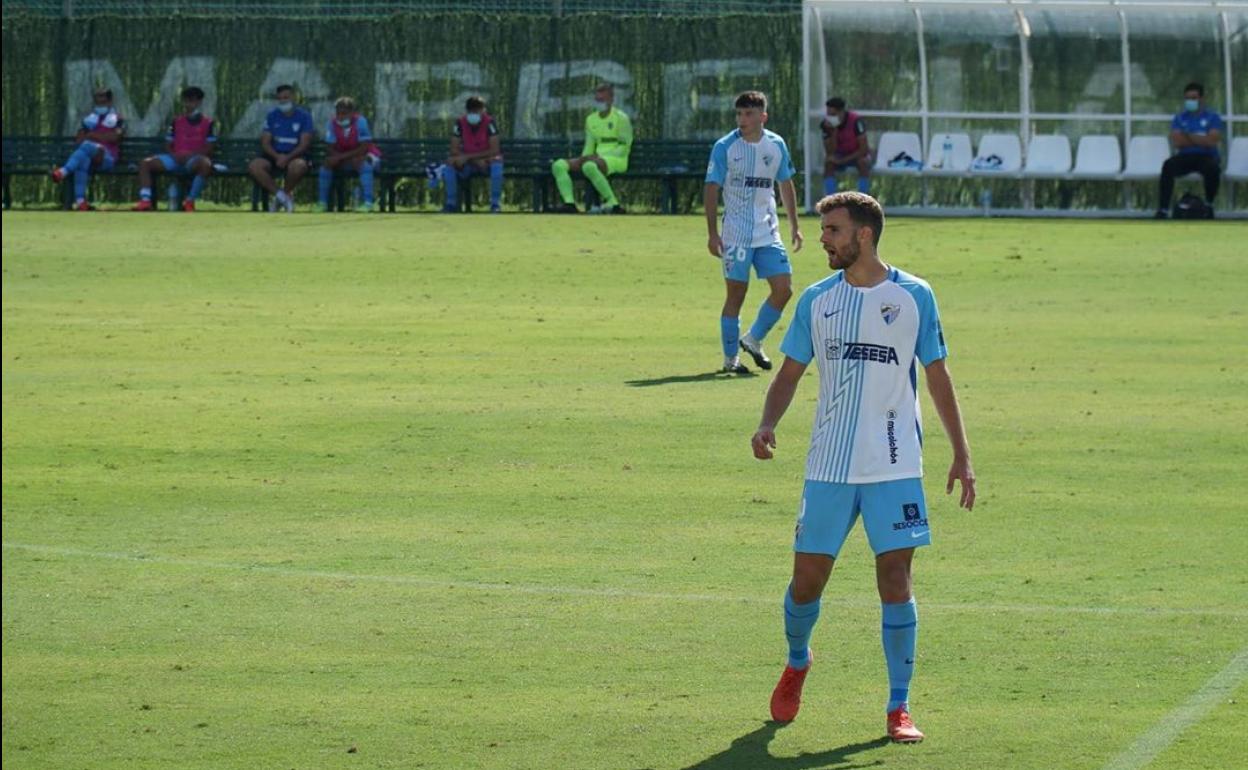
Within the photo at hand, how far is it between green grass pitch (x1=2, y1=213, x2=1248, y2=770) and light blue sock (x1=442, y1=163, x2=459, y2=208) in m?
10.2

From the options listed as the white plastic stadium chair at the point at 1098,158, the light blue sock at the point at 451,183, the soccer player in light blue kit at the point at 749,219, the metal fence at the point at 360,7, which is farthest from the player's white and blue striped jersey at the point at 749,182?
the metal fence at the point at 360,7

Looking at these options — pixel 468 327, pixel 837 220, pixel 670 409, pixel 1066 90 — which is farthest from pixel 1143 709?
pixel 1066 90

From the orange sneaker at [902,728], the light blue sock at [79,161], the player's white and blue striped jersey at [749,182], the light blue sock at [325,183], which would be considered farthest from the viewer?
the light blue sock at [79,161]

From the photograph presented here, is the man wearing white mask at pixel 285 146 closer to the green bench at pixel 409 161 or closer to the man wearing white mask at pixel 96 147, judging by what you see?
the green bench at pixel 409 161

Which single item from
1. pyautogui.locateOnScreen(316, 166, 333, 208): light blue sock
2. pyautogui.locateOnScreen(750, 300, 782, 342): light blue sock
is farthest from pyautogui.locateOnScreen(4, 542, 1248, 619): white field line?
pyautogui.locateOnScreen(316, 166, 333, 208): light blue sock

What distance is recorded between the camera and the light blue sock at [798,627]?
794cm

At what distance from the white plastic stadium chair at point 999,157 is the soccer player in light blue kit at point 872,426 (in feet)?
86.2

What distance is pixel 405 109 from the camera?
36.0 meters

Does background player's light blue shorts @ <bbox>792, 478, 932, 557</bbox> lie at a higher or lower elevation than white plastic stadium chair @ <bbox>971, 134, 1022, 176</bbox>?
lower

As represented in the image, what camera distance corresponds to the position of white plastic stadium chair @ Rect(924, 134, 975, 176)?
111 ft

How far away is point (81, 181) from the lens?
34.0m

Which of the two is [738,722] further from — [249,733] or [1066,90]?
[1066,90]

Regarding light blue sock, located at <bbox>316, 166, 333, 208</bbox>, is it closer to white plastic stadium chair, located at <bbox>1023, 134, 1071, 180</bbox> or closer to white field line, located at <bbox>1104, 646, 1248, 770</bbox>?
white plastic stadium chair, located at <bbox>1023, 134, 1071, 180</bbox>

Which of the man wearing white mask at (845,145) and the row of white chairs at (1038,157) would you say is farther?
the row of white chairs at (1038,157)
